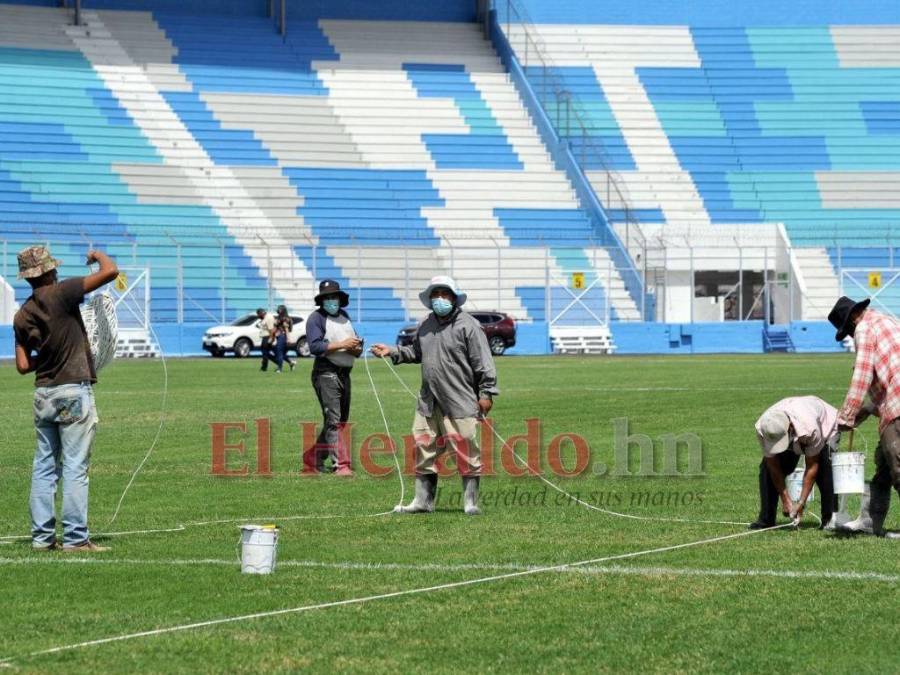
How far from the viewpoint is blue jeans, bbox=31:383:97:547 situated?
1107 centimetres

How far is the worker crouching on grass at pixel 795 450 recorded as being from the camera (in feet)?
39.3

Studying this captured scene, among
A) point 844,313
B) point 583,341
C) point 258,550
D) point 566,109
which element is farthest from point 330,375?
point 566,109

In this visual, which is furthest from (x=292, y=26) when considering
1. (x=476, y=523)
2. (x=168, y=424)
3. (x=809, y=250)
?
(x=476, y=523)

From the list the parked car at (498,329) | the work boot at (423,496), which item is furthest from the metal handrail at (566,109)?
the work boot at (423,496)

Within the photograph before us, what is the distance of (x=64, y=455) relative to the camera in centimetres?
1118

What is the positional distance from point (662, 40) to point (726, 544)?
56.5m

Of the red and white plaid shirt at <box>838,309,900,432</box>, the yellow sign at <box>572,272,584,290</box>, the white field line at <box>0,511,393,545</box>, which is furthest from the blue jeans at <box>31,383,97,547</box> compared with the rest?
the yellow sign at <box>572,272,584,290</box>

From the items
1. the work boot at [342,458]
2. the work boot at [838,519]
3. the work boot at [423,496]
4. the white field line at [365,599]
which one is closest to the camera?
the white field line at [365,599]

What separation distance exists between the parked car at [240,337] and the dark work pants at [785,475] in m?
40.2

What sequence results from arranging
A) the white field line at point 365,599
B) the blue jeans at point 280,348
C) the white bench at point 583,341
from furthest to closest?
the white bench at point 583,341 < the blue jeans at point 280,348 < the white field line at point 365,599

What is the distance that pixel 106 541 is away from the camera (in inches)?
467

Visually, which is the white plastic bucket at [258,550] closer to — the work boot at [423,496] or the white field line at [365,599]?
the white field line at [365,599]

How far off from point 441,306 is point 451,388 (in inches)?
26.0

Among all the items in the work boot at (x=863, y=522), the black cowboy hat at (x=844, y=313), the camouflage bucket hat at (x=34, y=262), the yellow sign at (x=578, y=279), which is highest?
the yellow sign at (x=578, y=279)
